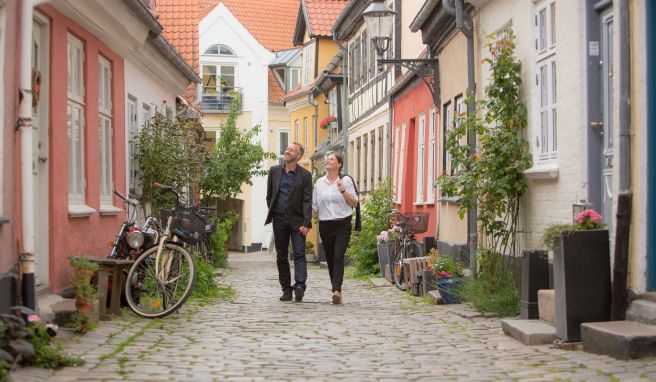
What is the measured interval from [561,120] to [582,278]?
2.54 meters

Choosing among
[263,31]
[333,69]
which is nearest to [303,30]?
[333,69]

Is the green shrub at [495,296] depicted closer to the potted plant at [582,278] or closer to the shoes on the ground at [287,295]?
the shoes on the ground at [287,295]

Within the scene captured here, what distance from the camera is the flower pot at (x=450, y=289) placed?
42.2 feet

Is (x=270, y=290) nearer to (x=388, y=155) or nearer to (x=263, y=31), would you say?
(x=388, y=155)

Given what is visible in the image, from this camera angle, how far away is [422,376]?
7.25 m

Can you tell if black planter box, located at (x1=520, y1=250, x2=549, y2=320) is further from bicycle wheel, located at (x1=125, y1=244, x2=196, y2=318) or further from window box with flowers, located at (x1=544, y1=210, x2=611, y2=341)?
bicycle wheel, located at (x1=125, y1=244, x2=196, y2=318)

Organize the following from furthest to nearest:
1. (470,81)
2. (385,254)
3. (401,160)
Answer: (401,160)
(385,254)
(470,81)

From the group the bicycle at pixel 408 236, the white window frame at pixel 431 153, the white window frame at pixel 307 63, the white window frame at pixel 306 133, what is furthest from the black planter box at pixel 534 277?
the white window frame at pixel 306 133

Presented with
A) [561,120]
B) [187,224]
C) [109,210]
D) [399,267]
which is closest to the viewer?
[561,120]

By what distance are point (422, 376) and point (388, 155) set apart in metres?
19.8

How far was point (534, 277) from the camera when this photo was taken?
10.1m

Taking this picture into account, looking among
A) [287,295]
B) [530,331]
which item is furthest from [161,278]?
[530,331]

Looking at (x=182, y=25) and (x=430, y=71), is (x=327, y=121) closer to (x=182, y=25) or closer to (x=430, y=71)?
(x=182, y=25)

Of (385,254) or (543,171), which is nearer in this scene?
(543,171)
